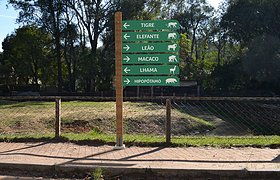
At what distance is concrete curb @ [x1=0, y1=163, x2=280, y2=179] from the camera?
21.0 ft

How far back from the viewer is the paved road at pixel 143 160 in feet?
21.2

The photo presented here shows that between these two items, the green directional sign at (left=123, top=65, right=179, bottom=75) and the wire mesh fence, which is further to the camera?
the wire mesh fence

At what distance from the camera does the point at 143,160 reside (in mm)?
7219

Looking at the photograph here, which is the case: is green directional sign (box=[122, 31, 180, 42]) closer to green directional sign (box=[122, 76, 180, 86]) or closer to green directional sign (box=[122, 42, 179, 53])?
green directional sign (box=[122, 42, 179, 53])

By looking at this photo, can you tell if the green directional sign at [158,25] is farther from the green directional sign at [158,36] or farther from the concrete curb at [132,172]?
the concrete curb at [132,172]

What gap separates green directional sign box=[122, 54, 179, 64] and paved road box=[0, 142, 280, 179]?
2058mm

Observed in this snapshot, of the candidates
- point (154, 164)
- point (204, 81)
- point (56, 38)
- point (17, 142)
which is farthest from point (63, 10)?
point (154, 164)

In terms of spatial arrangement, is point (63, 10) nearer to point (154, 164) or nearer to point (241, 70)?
point (241, 70)

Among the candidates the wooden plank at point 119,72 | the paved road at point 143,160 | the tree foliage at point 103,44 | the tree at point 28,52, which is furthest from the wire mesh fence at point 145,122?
the tree at point 28,52

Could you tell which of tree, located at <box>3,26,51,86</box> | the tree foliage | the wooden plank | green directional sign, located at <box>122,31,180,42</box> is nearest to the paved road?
the wooden plank

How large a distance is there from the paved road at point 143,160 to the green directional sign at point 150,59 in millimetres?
2058

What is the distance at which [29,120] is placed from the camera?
55.6 feet

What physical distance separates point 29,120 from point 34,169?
10685 millimetres

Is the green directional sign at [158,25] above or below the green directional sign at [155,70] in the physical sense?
above
